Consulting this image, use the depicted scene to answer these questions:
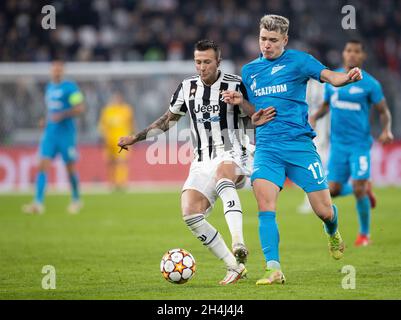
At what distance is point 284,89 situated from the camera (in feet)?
26.2

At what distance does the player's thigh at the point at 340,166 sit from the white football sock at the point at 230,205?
12.1 feet

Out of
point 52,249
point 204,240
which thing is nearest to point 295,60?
point 204,240

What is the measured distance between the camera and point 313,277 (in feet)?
27.7

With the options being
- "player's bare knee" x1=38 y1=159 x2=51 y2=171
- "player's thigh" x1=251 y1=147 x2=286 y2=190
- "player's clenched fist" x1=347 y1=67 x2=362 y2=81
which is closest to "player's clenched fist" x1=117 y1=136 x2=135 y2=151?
"player's thigh" x1=251 y1=147 x2=286 y2=190

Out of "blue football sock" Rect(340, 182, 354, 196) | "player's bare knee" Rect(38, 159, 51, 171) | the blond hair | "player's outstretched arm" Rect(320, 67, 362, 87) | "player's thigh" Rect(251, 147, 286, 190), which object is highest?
the blond hair

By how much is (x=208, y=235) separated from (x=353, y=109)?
4.16 m

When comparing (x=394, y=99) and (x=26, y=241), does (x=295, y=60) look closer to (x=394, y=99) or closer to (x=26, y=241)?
(x=26, y=241)

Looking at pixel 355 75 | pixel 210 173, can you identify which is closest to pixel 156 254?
pixel 210 173

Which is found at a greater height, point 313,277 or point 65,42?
point 65,42

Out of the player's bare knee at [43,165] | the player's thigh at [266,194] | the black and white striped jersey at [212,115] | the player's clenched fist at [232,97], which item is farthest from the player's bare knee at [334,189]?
the player's bare knee at [43,165]

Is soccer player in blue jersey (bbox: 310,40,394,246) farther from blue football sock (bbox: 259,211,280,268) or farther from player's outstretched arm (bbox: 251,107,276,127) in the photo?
blue football sock (bbox: 259,211,280,268)

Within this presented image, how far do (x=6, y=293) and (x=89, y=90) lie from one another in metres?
16.8

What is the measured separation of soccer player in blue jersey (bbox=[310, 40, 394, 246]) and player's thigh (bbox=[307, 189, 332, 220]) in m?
3.34

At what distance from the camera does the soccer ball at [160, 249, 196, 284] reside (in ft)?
26.1
